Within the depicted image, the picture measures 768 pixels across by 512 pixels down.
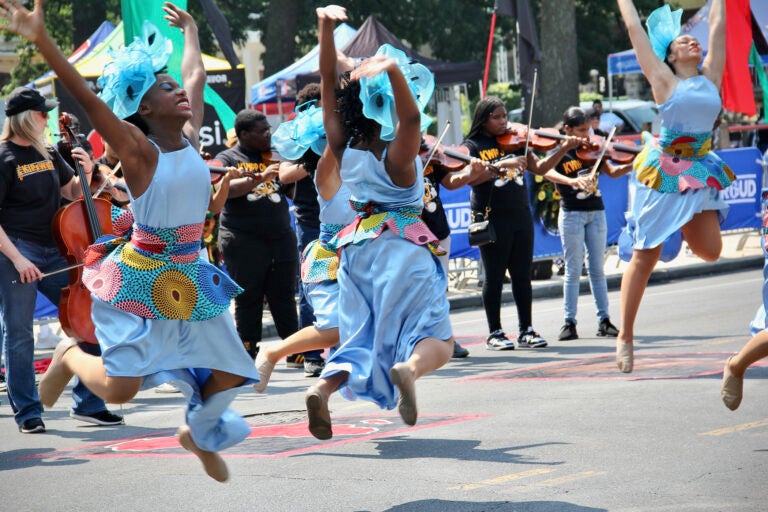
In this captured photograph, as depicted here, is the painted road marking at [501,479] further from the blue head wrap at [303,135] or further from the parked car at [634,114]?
the parked car at [634,114]

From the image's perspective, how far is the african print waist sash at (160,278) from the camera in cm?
511

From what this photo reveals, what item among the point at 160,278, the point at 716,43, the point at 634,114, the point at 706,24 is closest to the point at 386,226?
the point at 160,278

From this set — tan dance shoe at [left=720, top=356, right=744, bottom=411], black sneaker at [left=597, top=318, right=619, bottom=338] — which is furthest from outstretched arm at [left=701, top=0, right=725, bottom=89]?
black sneaker at [left=597, top=318, right=619, bottom=338]

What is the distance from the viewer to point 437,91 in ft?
77.0

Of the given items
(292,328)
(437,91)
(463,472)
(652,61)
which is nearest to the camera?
(463,472)

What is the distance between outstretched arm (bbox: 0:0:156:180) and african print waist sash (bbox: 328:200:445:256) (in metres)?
1.06

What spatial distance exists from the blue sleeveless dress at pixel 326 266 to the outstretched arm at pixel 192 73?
1.16m

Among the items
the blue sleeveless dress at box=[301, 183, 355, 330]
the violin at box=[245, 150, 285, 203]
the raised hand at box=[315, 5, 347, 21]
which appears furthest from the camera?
the violin at box=[245, 150, 285, 203]

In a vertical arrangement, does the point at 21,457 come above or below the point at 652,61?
below

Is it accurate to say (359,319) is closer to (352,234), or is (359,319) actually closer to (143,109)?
(352,234)

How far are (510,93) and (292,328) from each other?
39.4 meters

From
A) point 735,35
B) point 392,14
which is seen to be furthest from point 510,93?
point 735,35

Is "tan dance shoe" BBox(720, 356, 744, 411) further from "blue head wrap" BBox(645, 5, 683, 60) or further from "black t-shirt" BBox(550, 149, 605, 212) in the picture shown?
"black t-shirt" BBox(550, 149, 605, 212)

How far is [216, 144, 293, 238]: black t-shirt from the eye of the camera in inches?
377
